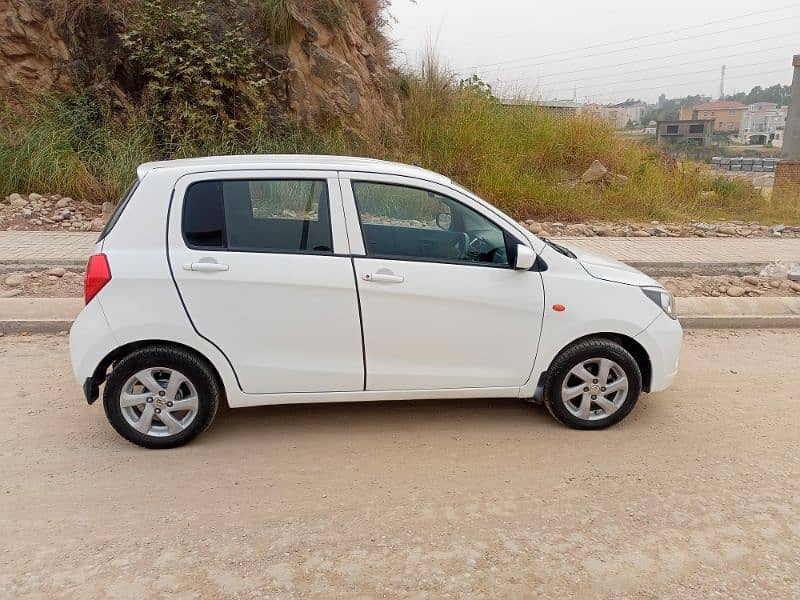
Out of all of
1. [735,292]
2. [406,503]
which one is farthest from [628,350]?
[735,292]

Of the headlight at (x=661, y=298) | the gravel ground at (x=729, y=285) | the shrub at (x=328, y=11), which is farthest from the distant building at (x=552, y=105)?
the headlight at (x=661, y=298)

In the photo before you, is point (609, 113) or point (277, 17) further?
point (609, 113)

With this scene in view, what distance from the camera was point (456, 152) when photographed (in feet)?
43.7

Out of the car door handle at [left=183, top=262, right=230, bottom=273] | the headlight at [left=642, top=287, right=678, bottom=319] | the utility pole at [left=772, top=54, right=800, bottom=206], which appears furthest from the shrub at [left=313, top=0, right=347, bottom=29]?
the utility pole at [left=772, top=54, right=800, bottom=206]

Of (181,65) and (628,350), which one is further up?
(181,65)

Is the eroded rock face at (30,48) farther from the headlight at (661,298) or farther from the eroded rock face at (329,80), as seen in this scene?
the headlight at (661,298)

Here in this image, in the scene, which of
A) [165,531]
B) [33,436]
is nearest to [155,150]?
[33,436]

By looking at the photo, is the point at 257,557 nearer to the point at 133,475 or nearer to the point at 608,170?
the point at 133,475

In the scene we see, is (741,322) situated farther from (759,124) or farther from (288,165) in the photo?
(759,124)

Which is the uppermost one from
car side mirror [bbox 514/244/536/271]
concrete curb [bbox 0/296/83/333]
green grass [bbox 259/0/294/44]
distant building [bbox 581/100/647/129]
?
green grass [bbox 259/0/294/44]

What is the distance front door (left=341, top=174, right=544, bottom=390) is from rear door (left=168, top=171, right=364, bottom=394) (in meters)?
0.14

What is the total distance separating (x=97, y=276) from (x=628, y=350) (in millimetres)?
3496

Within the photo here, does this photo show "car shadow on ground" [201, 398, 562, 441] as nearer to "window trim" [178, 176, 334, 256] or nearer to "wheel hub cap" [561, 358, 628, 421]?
"wheel hub cap" [561, 358, 628, 421]

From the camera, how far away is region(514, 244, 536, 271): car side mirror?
405 centimetres
